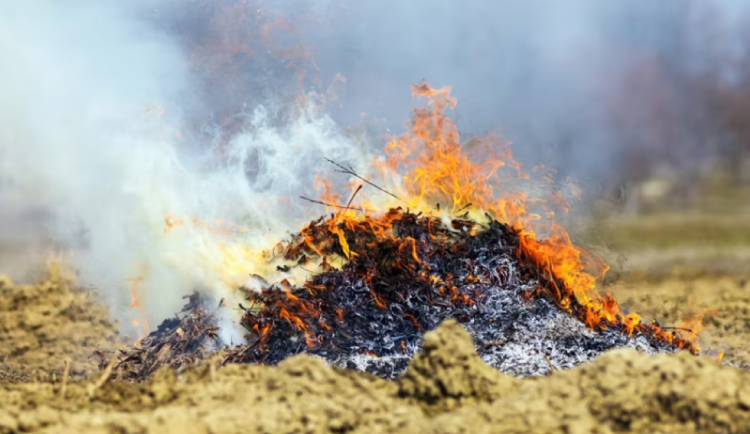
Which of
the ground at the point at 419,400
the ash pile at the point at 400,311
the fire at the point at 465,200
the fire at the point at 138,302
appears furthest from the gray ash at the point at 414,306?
the ground at the point at 419,400

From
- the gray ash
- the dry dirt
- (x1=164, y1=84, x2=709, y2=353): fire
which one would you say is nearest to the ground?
the dry dirt

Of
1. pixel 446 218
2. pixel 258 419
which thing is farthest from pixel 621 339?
pixel 258 419

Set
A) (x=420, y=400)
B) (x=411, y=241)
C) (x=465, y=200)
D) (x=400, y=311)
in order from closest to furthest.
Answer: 1. (x=420, y=400)
2. (x=400, y=311)
3. (x=411, y=241)
4. (x=465, y=200)

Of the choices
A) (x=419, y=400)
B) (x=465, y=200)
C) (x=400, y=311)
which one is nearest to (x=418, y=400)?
(x=419, y=400)

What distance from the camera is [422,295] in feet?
28.3

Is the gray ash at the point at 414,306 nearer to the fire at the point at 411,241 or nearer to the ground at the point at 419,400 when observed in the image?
the fire at the point at 411,241

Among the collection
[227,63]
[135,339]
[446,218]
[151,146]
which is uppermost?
[227,63]

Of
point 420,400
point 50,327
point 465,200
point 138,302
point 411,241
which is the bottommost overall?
point 420,400

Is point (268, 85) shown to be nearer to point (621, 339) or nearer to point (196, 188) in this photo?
point (196, 188)

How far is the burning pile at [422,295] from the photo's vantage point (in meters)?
8.10

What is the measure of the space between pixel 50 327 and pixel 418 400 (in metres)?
6.97

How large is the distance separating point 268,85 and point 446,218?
423cm

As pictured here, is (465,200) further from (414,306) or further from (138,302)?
(138,302)

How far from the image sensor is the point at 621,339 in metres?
8.40
